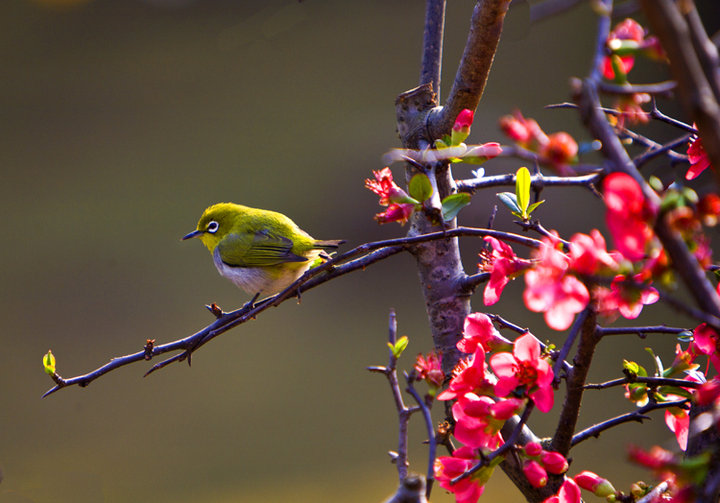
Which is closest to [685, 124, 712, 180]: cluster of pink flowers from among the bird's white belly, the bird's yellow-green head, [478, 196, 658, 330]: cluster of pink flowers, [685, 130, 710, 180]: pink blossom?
[685, 130, 710, 180]: pink blossom

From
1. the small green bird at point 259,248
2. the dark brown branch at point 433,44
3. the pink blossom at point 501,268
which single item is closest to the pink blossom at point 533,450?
the pink blossom at point 501,268

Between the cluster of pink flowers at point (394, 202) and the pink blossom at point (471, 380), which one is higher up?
the cluster of pink flowers at point (394, 202)

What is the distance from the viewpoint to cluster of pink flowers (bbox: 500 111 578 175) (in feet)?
1.02

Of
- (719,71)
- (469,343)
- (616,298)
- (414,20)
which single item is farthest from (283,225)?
(414,20)

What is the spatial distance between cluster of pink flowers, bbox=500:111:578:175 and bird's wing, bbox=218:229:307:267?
1.17 meters

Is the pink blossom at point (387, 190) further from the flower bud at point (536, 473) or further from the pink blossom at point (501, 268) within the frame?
the flower bud at point (536, 473)

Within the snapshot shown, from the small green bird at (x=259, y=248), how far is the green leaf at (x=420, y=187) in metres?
0.95

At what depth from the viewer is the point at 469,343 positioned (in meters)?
0.53

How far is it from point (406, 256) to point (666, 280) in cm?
265

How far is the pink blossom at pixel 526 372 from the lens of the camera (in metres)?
0.45

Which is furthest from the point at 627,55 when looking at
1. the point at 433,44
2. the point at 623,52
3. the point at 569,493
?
the point at 433,44

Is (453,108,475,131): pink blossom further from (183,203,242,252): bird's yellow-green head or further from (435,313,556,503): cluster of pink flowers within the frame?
(183,203,242,252): bird's yellow-green head

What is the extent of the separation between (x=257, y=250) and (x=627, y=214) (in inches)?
52.0

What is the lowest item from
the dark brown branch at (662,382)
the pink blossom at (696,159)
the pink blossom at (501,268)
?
the dark brown branch at (662,382)
